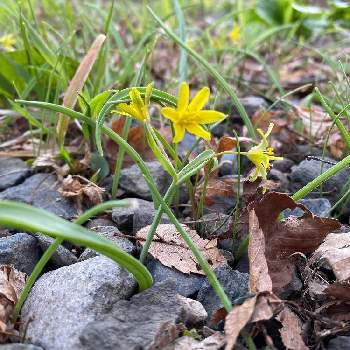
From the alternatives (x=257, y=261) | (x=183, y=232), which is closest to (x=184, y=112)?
(x=183, y=232)

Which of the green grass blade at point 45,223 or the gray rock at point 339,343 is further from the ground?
the green grass blade at point 45,223

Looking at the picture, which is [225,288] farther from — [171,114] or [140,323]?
[171,114]

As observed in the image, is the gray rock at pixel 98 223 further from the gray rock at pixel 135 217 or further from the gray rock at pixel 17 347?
the gray rock at pixel 17 347

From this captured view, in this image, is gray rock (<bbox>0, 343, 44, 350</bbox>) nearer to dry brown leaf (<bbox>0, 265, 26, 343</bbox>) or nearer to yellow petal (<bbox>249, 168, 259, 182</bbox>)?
dry brown leaf (<bbox>0, 265, 26, 343</bbox>)

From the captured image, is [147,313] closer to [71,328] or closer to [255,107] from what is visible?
[71,328]

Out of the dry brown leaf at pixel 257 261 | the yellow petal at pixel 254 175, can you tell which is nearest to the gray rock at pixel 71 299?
the dry brown leaf at pixel 257 261
